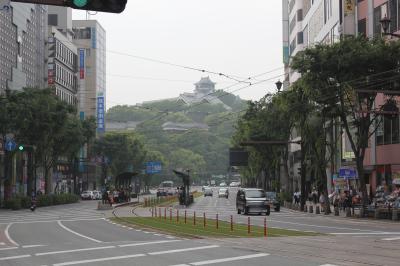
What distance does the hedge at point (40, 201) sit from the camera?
63750 mm

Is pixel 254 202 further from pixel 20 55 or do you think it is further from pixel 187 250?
pixel 20 55

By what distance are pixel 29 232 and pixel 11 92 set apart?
3712 cm

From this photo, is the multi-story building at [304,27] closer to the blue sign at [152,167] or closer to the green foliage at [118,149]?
the green foliage at [118,149]

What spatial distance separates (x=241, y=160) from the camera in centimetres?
8531

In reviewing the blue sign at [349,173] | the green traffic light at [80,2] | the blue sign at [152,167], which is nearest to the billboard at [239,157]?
the blue sign at [349,173]

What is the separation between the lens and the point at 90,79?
→ 13138 cm

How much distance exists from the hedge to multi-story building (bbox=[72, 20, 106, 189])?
127 ft

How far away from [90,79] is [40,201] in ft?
205

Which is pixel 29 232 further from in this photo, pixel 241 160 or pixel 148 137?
pixel 148 137

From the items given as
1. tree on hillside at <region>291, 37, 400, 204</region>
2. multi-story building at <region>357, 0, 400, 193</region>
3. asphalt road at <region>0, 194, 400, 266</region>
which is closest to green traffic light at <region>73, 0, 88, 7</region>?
asphalt road at <region>0, 194, 400, 266</region>

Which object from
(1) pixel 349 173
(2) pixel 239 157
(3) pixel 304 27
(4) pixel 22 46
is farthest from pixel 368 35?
(4) pixel 22 46

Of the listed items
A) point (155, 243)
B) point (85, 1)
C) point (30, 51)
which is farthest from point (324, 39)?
point (85, 1)

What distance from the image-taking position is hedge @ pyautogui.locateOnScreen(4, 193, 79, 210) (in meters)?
63.8

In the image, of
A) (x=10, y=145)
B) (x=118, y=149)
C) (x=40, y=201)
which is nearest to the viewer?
(x=10, y=145)
